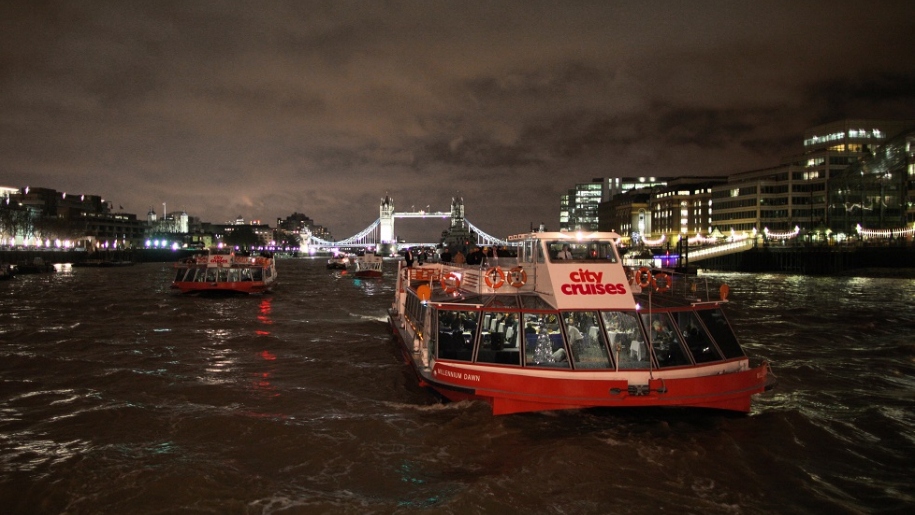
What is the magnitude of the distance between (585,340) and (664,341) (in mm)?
1576

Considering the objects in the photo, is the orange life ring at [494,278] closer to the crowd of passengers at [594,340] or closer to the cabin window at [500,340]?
the cabin window at [500,340]

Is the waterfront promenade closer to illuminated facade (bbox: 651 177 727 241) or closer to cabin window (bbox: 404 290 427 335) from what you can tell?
illuminated facade (bbox: 651 177 727 241)

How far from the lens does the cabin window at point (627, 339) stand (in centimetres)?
1159

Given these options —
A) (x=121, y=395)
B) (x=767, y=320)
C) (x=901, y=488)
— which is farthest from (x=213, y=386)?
(x=767, y=320)

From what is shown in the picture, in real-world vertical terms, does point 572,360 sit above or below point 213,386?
above

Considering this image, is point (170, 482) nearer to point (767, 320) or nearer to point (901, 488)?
point (901, 488)

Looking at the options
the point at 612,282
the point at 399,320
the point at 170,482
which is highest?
the point at 612,282

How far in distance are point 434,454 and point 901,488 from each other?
24.4 ft

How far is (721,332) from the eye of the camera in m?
12.3

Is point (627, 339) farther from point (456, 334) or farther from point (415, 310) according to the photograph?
point (415, 310)

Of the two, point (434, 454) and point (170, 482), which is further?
point (434, 454)

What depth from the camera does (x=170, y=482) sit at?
966 centimetres

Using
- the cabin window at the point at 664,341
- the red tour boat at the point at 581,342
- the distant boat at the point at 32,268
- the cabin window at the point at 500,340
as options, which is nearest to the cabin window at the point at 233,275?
the red tour boat at the point at 581,342

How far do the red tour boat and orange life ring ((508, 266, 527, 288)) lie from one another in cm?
2
